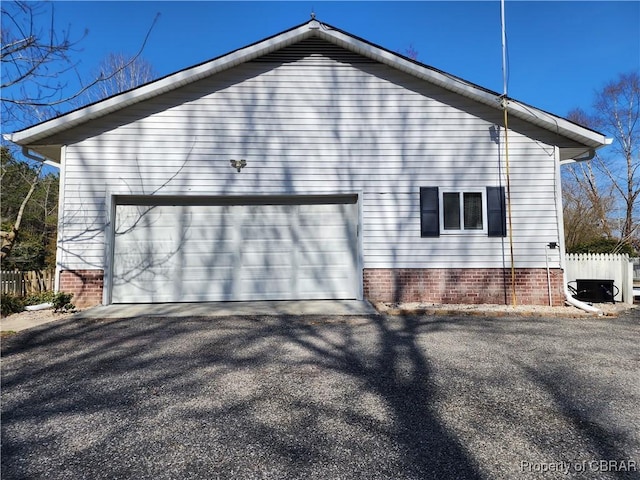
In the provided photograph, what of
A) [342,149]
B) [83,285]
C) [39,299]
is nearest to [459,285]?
[342,149]

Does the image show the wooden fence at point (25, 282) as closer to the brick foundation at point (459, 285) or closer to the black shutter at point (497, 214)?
the brick foundation at point (459, 285)

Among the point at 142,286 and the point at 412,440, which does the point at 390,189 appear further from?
the point at 412,440

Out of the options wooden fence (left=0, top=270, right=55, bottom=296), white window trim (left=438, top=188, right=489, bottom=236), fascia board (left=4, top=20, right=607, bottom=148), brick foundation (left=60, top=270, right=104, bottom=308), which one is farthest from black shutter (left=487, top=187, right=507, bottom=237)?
wooden fence (left=0, top=270, right=55, bottom=296)

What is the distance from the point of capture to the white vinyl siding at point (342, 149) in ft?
27.1

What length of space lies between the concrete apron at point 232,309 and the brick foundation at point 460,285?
62 centimetres

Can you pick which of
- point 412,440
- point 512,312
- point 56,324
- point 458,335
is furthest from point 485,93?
point 56,324

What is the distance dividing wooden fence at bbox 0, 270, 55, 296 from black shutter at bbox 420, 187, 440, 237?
343 inches

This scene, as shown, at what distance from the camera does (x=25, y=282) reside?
30.2ft

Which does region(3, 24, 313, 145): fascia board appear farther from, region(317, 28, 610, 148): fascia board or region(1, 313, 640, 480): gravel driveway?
region(1, 313, 640, 480): gravel driveway

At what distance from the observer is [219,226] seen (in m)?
8.45

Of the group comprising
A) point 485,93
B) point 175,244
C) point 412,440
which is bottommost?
point 412,440

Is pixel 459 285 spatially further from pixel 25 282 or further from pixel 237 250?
pixel 25 282

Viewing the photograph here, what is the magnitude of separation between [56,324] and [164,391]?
156 inches

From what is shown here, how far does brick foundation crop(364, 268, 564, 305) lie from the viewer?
8297 millimetres
